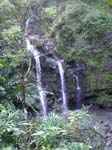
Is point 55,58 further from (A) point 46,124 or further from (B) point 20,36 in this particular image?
(A) point 46,124

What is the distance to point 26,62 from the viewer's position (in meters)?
8.86

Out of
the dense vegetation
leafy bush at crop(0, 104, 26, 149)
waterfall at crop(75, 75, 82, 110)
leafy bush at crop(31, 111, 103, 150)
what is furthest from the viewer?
waterfall at crop(75, 75, 82, 110)

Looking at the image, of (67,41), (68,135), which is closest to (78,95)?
(67,41)

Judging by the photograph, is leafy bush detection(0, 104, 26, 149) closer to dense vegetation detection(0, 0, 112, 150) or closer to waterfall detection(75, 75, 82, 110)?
dense vegetation detection(0, 0, 112, 150)

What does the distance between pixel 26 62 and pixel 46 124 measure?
4667 mm

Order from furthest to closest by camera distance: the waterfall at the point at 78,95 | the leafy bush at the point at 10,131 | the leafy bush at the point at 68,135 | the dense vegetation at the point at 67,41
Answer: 1. the waterfall at the point at 78,95
2. the dense vegetation at the point at 67,41
3. the leafy bush at the point at 10,131
4. the leafy bush at the point at 68,135

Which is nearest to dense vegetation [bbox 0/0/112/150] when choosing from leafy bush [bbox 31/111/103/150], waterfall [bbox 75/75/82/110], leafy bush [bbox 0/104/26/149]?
waterfall [bbox 75/75/82/110]

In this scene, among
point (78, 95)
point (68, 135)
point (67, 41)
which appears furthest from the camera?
point (67, 41)

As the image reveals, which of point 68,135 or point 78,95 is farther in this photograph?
point 78,95

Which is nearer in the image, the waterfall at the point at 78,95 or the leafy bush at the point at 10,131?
the leafy bush at the point at 10,131

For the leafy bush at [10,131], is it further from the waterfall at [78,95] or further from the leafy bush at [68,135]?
the waterfall at [78,95]

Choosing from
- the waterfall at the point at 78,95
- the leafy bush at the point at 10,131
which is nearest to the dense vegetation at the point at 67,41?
the waterfall at the point at 78,95

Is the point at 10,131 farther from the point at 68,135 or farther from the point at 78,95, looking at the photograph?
the point at 78,95

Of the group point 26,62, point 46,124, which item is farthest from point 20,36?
point 26,62
